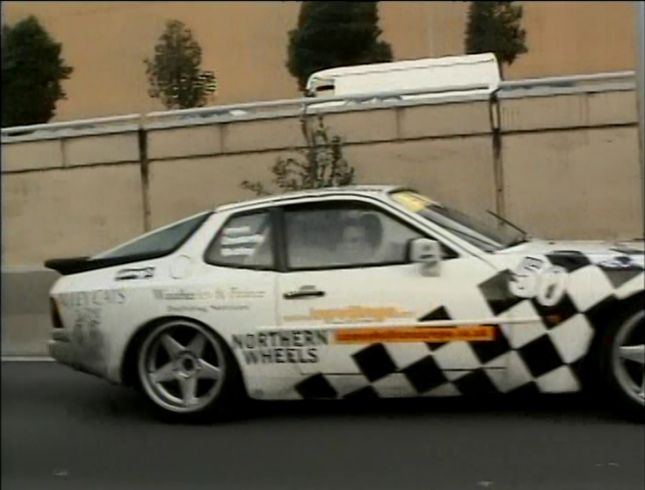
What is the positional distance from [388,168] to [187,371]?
18.6 feet

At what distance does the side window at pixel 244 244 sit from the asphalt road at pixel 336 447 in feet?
3.29

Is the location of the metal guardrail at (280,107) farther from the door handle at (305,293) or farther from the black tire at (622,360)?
the black tire at (622,360)

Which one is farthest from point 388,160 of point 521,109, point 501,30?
point 501,30

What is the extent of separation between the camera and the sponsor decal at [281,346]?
253 inches

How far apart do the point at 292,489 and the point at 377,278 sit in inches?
63.3

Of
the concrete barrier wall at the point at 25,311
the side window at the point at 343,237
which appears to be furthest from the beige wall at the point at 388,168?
the side window at the point at 343,237

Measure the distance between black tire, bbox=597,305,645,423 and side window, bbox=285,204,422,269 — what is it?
126cm

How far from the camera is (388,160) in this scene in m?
12.0

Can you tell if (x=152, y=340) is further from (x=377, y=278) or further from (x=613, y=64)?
(x=613, y=64)

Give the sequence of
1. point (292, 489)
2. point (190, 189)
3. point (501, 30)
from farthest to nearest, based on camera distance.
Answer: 1. point (501, 30)
2. point (190, 189)
3. point (292, 489)

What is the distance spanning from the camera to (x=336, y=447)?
19.7 feet

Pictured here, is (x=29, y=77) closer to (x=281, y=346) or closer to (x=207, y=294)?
(x=207, y=294)

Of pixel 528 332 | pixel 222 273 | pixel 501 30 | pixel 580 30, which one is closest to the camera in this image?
pixel 528 332

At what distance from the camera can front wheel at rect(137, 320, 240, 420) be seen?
6629 millimetres
